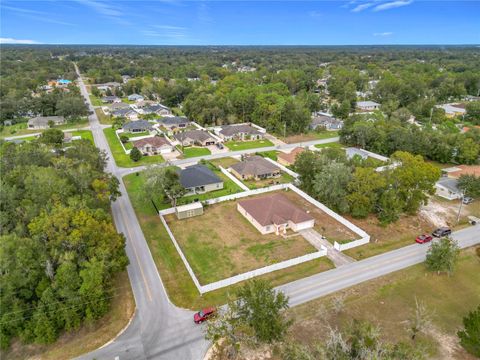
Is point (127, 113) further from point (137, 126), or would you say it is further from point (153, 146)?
point (153, 146)

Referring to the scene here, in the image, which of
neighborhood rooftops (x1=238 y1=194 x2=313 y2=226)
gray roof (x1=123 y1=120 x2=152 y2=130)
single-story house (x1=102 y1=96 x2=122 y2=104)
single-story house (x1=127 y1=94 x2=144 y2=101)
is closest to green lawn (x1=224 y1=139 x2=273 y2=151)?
gray roof (x1=123 y1=120 x2=152 y2=130)

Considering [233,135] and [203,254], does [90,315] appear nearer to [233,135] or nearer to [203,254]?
[203,254]

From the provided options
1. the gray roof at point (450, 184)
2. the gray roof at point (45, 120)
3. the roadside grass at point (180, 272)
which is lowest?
the roadside grass at point (180, 272)

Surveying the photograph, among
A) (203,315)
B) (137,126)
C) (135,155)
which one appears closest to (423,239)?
(203,315)

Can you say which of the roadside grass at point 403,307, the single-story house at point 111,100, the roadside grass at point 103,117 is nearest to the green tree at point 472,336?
the roadside grass at point 403,307

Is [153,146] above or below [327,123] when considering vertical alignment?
above

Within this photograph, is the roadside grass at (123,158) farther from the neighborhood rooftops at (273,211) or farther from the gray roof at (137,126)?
the neighborhood rooftops at (273,211)
